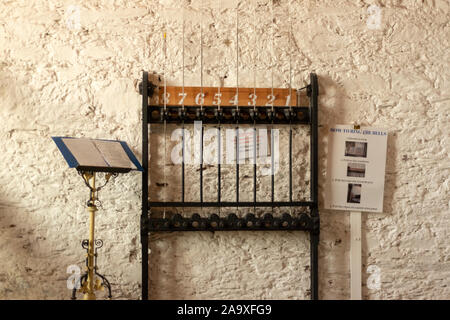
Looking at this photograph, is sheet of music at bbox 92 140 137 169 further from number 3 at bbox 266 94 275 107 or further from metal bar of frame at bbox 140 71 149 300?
number 3 at bbox 266 94 275 107

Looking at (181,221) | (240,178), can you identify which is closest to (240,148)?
(240,178)

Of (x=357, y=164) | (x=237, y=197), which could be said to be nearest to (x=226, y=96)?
(x=237, y=197)

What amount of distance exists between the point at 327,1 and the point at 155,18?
950mm

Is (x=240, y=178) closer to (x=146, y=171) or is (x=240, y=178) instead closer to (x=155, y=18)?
(x=146, y=171)

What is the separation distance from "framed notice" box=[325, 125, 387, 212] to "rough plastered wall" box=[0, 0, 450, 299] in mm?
54

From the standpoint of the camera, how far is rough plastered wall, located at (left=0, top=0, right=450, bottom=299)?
8.11ft

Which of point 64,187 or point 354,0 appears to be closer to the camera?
point 64,187

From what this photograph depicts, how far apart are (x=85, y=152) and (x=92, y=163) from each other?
0.09 metres

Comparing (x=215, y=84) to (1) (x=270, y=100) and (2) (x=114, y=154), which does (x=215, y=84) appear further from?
(2) (x=114, y=154)

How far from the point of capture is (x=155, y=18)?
2.58 m

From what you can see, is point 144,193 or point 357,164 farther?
point 357,164

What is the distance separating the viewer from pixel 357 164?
2.59 metres

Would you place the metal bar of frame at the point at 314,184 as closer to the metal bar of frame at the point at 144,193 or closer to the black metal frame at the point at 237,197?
the black metal frame at the point at 237,197
